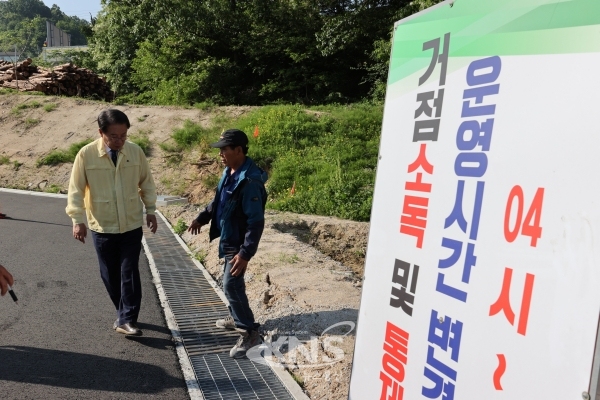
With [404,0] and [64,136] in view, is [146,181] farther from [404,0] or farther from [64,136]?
[404,0]

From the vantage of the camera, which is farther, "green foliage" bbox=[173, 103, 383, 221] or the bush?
the bush

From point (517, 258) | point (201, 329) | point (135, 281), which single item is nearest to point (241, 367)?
point (201, 329)

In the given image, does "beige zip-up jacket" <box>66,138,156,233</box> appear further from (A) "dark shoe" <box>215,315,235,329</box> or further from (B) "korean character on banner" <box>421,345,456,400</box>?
(B) "korean character on banner" <box>421,345,456,400</box>

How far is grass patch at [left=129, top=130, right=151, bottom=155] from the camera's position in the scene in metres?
18.5

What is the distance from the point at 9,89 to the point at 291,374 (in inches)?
932

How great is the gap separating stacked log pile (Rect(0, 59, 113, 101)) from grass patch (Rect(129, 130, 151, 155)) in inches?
301

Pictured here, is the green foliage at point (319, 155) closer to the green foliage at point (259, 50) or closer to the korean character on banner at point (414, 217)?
the green foliage at point (259, 50)

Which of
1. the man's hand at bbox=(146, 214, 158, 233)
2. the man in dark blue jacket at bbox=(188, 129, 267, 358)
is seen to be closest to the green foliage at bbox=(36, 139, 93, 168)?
the man's hand at bbox=(146, 214, 158, 233)

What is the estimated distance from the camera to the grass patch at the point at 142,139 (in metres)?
18.5

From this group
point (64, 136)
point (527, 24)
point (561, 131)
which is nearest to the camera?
point (561, 131)

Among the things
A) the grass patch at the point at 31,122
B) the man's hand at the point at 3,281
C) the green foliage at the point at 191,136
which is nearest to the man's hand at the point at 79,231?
the man's hand at the point at 3,281

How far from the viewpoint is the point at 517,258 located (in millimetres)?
1810

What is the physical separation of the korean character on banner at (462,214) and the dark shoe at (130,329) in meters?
3.57

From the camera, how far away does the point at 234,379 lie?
4.26 meters
